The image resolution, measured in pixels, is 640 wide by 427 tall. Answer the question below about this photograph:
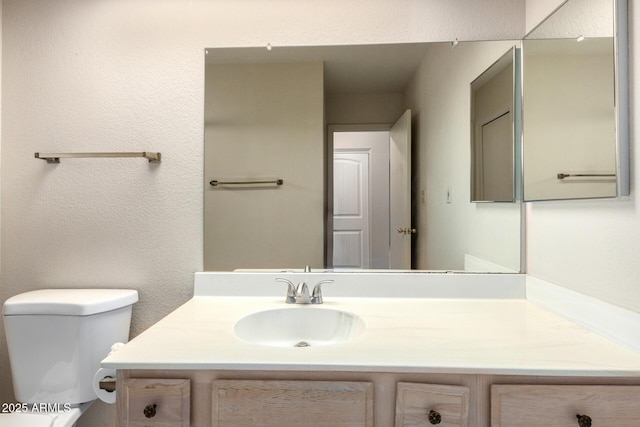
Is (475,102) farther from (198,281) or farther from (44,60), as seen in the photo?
(44,60)

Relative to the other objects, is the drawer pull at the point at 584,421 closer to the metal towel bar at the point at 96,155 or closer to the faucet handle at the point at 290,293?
the faucet handle at the point at 290,293

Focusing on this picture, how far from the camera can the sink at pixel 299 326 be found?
1.26 metres

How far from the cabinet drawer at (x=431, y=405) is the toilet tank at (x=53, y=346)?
Answer: 3.66 ft

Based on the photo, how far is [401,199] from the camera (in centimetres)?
151

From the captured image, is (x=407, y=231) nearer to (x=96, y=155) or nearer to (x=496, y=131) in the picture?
(x=496, y=131)

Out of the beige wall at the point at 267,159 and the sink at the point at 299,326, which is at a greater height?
the beige wall at the point at 267,159

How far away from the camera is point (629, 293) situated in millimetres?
950

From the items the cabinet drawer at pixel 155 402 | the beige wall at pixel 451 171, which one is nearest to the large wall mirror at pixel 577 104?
the beige wall at pixel 451 171

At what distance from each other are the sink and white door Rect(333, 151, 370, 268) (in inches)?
11.1

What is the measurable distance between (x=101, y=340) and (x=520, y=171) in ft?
5.59

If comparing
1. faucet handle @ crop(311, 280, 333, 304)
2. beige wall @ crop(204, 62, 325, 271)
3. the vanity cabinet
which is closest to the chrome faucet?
faucet handle @ crop(311, 280, 333, 304)

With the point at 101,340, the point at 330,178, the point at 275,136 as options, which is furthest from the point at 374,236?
the point at 101,340

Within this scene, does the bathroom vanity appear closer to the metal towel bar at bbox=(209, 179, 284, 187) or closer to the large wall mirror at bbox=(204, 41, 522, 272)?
the large wall mirror at bbox=(204, 41, 522, 272)

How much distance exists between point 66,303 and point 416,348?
1.21 m
